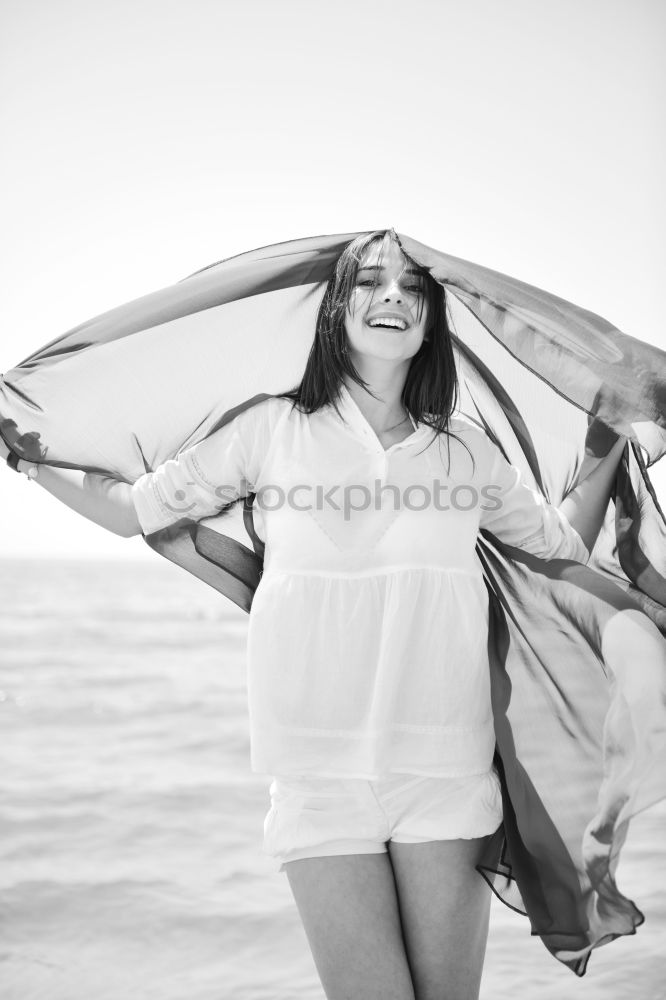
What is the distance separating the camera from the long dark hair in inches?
86.2

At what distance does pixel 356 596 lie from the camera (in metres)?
2.00

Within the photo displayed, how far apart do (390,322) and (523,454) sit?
0.57 m

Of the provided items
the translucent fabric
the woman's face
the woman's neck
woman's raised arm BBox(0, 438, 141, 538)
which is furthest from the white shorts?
the woman's face

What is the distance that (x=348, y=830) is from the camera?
1907 millimetres

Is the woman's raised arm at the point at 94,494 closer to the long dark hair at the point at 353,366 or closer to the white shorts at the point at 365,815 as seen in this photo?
the long dark hair at the point at 353,366

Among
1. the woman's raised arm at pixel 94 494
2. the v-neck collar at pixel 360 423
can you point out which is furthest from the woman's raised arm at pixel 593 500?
the woman's raised arm at pixel 94 494

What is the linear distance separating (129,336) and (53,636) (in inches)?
716

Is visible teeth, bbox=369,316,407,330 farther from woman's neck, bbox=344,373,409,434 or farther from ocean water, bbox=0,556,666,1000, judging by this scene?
ocean water, bbox=0,556,666,1000

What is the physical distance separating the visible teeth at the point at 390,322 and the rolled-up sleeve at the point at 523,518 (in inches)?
13.7

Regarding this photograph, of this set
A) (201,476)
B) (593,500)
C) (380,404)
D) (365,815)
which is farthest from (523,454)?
(365,815)

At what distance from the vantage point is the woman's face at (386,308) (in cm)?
214

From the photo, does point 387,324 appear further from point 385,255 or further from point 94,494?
point 94,494

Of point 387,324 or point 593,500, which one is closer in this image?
point 387,324
